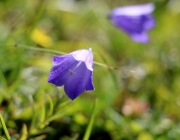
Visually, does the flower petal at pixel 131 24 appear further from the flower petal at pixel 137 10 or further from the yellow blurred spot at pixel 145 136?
the yellow blurred spot at pixel 145 136

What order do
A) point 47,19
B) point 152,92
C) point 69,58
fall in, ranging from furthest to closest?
point 47,19 → point 152,92 → point 69,58

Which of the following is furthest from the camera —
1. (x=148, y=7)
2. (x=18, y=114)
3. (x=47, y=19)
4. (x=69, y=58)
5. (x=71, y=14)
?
(x=71, y=14)

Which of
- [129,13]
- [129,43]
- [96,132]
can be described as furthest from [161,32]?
[96,132]

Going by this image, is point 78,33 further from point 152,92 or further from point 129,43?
point 152,92

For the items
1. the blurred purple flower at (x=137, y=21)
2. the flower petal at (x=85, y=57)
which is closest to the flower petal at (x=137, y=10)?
the blurred purple flower at (x=137, y=21)

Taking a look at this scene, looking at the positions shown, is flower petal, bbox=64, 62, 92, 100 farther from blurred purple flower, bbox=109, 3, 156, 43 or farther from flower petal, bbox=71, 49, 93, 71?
blurred purple flower, bbox=109, 3, 156, 43

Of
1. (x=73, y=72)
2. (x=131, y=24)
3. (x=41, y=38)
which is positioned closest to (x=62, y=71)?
(x=73, y=72)

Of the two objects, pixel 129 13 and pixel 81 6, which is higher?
pixel 129 13

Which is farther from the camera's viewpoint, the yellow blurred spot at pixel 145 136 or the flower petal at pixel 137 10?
the flower petal at pixel 137 10
